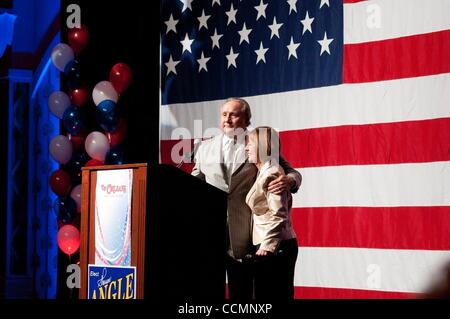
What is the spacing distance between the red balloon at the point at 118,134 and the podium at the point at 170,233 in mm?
2371

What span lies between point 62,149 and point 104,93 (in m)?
0.55

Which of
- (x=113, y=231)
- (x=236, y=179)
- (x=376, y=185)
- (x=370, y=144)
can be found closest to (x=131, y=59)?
(x=370, y=144)

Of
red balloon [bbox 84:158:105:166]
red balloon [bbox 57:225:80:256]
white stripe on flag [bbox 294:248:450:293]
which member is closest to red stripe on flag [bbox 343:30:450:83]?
white stripe on flag [bbox 294:248:450:293]

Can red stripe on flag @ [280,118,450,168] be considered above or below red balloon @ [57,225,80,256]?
above

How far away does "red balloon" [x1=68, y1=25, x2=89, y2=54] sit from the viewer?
17.0 ft

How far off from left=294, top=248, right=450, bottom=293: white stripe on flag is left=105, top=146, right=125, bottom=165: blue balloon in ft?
4.60

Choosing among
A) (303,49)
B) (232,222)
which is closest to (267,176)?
(232,222)

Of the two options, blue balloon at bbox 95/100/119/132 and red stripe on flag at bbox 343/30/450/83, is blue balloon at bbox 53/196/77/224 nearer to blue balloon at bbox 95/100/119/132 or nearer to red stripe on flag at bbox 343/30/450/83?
blue balloon at bbox 95/100/119/132

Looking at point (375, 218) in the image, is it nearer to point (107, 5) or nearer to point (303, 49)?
point (303, 49)

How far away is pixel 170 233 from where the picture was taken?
2400 millimetres

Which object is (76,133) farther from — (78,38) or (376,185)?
(376,185)

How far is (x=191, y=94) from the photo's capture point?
5.11 meters

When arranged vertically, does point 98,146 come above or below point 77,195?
above

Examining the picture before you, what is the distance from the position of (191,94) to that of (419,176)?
6.07 feet
